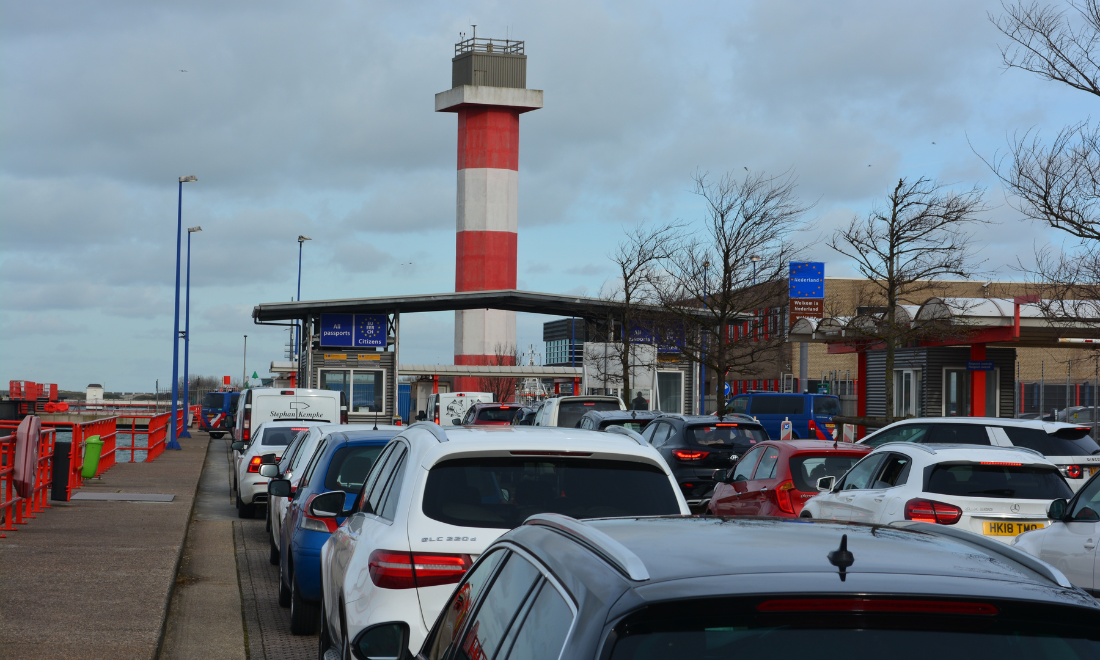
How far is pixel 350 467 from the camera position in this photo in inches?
388

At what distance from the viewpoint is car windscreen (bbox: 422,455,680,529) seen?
216 inches

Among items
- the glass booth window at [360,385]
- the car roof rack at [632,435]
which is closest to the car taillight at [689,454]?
the car roof rack at [632,435]

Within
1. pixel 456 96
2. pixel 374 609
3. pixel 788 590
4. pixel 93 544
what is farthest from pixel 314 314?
A: pixel 788 590

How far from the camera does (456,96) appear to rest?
207 feet

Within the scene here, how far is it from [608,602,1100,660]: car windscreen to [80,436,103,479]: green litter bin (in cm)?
2145

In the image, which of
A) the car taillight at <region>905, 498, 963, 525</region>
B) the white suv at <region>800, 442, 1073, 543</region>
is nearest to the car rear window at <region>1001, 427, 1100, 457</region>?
the white suv at <region>800, 442, 1073, 543</region>

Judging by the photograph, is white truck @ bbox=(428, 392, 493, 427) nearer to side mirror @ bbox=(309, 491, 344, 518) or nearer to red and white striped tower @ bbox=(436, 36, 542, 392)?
red and white striped tower @ bbox=(436, 36, 542, 392)

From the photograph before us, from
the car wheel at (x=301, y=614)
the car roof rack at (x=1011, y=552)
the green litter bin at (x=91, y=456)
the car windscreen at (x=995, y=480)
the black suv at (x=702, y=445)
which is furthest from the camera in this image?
the green litter bin at (x=91, y=456)

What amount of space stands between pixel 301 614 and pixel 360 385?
35.5 metres

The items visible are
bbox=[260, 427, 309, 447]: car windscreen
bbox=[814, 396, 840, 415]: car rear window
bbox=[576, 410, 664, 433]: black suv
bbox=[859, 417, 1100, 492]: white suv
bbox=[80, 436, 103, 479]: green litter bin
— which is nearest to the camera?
bbox=[859, 417, 1100, 492]: white suv

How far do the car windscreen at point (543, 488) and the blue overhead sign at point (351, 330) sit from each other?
129 ft

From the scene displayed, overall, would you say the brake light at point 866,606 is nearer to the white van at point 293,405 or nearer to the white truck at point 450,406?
the white van at point 293,405

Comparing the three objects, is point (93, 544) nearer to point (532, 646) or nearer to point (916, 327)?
point (532, 646)

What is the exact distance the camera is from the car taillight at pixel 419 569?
5172 millimetres
